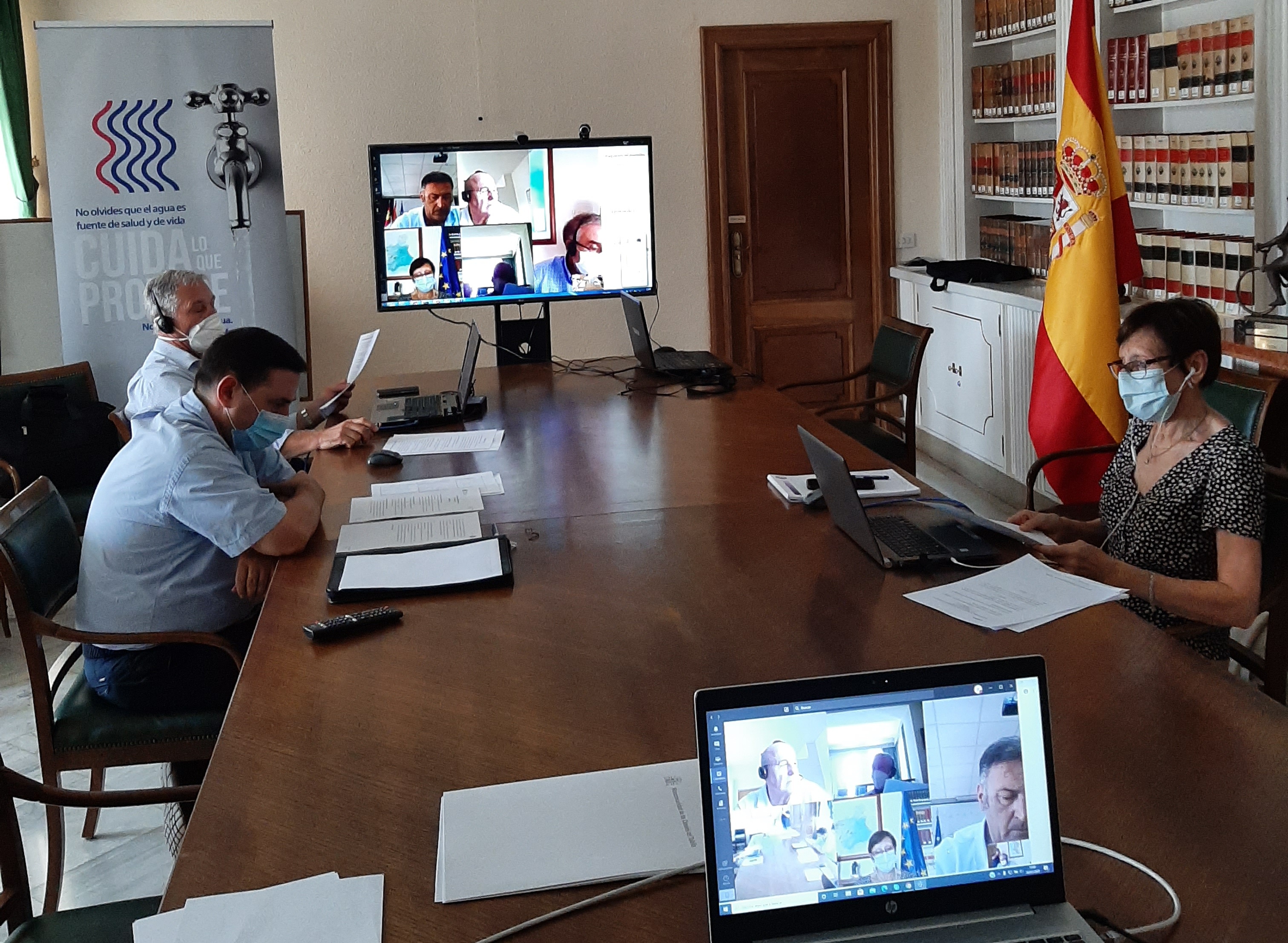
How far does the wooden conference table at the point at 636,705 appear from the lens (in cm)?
121

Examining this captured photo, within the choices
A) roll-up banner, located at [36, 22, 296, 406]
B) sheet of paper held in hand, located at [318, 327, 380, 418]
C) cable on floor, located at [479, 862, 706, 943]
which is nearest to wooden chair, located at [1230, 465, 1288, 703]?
cable on floor, located at [479, 862, 706, 943]

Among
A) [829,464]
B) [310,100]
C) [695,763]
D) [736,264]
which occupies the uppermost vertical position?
[310,100]

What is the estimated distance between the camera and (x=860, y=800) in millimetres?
1073

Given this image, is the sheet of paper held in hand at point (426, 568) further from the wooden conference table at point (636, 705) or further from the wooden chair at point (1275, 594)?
the wooden chair at point (1275, 594)

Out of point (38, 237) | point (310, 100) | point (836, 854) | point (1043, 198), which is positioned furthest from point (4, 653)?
point (1043, 198)

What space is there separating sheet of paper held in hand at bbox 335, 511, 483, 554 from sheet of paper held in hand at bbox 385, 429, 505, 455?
63cm

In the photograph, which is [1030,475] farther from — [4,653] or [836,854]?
[4,653]

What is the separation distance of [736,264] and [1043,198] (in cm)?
158

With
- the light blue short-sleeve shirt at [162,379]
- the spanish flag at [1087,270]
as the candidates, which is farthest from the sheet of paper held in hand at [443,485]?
the spanish flag at [1087,270]

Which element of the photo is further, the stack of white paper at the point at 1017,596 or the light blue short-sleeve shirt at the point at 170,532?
the light blue short-sleeve shirt at the point at 170,532

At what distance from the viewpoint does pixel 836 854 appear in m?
1.08

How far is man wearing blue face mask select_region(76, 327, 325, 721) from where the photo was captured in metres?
2.46

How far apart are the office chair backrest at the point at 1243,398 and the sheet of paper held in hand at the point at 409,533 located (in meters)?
1.61

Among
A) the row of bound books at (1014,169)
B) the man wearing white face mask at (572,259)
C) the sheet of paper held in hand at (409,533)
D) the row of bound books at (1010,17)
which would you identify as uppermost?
the row of bound books at (1010,17)
